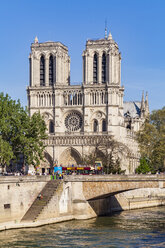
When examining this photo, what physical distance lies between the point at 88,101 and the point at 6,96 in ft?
199

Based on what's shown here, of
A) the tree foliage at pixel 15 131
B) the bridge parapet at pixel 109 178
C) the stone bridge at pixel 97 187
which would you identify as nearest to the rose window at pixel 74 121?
the tree foliage at pixel 15 131

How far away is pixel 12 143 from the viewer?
79.7 metres

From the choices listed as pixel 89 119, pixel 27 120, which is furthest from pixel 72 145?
pixel 27 120

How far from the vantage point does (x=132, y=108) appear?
6821 inches

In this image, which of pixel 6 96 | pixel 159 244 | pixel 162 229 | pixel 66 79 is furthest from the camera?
pixel 66 79

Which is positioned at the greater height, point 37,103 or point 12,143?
point 37,103

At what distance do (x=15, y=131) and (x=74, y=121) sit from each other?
62053mm

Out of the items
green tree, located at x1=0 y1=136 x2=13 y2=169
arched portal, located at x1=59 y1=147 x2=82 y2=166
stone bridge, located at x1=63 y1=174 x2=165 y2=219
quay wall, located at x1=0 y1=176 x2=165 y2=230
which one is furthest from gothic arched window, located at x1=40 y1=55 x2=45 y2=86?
green tree, located at x1=0 y1=136 x2=13 y2=169

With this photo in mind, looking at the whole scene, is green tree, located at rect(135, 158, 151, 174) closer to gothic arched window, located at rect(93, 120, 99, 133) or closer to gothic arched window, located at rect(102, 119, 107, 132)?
gothic arched window, located at rect(102, 119, 107, 132)

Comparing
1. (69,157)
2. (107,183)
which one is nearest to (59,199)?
(107,183)

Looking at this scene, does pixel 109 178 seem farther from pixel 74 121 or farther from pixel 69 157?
pixel 74 121

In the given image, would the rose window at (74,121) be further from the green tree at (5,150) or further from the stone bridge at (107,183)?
the stone bridge at (107,183)

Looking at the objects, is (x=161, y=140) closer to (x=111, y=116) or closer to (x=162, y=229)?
(x=111, y=116)

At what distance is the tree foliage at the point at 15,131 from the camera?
246 feet
